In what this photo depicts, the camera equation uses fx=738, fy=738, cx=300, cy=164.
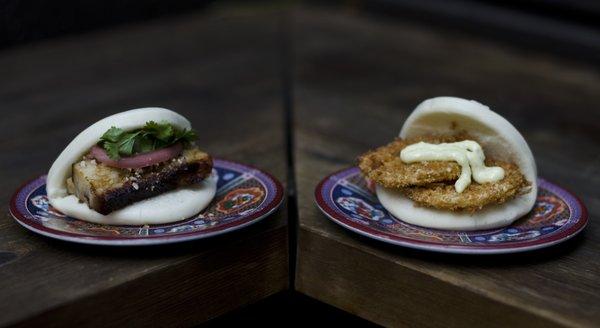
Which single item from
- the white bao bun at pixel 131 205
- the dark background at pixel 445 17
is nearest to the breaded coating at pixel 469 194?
the white bao bun at pixel 131 205

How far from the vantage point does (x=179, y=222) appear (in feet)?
4.92

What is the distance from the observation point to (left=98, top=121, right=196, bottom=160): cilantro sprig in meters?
1.50

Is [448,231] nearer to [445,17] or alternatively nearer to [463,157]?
[463,157]

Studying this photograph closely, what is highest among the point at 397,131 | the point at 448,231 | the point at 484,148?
the point at 484,148

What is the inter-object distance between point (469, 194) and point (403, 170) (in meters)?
0.15

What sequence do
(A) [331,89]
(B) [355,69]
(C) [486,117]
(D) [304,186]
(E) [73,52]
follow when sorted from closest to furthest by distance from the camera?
(C) [486,117]
(D) [304,186]
(A) [331,89]
(B) [355,69]
(E) [73,52]

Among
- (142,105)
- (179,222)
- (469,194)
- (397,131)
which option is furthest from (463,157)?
(142,105)

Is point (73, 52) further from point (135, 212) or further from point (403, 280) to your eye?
point (403, 280)

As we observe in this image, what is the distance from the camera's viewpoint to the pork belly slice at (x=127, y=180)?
1.47 meters

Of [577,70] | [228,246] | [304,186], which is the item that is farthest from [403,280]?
[577,70]

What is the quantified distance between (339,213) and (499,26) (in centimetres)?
285

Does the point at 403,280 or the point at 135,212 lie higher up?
the point at 135,212

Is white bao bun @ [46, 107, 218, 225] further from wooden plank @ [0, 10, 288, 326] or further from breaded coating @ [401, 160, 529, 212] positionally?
breaded coating @ [401, 160, 529, 212]

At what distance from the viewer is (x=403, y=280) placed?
4.67 ft
